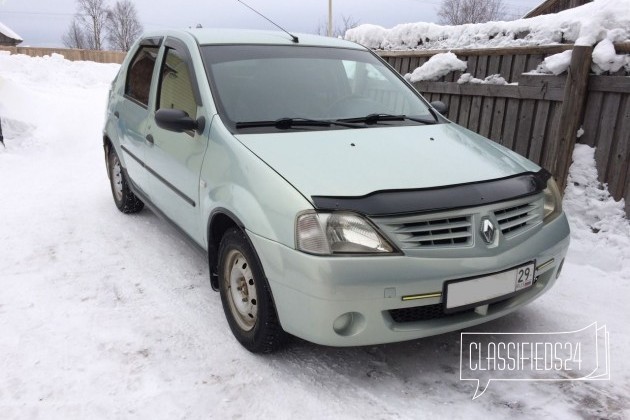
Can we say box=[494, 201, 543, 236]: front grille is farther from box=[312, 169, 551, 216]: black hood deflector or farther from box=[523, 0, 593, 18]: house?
box=[523, 0, 593, 18]: house

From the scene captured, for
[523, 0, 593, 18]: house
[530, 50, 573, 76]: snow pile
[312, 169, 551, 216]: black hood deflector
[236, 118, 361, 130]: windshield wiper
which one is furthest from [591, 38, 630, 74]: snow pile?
[523, 0, 593, 18]: house

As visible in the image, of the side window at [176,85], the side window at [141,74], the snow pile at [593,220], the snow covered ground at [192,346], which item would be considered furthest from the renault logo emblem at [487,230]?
the side window at [141,74]

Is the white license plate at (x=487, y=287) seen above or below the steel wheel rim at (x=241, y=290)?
above

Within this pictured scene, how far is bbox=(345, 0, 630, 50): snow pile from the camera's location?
178 inches

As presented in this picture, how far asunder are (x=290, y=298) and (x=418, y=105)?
209 centimetres

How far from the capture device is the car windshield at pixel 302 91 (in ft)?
10.8

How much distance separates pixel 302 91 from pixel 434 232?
1528 millimetres

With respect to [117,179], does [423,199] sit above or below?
above

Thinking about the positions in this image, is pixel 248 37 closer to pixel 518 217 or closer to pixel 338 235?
pixel 338 235

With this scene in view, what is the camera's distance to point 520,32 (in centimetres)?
562

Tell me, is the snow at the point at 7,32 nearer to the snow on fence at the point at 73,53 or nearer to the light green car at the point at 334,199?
the snow on fence at the point at 73,53

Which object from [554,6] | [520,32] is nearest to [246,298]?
[520,32]

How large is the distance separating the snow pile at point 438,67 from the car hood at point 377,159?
2831mm

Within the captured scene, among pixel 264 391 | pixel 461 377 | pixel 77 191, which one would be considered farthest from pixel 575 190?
pixel 77 191
